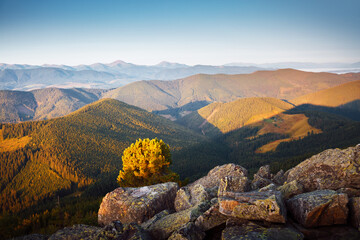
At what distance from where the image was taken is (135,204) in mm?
23797

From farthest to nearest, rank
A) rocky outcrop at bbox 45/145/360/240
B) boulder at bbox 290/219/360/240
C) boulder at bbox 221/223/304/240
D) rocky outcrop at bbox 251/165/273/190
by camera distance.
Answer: rocky outcrop at bbox 251/165/273/190, rocky outcrop at bbox 45/145/360/240, boulder at bbox 290/219/360/240, boulder at bbox 221/223/304/240

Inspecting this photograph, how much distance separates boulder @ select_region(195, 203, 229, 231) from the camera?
637 inches

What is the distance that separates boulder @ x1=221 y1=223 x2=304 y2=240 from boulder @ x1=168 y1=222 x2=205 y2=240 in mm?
2045

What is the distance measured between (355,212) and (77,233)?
2380 cm

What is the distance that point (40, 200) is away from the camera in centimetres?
15675

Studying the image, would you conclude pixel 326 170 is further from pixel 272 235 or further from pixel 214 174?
pixel 214 174

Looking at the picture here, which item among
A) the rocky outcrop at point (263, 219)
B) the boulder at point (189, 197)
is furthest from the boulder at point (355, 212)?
the boulder at point (189, 197)

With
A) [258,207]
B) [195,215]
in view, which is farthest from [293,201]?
[195,215]

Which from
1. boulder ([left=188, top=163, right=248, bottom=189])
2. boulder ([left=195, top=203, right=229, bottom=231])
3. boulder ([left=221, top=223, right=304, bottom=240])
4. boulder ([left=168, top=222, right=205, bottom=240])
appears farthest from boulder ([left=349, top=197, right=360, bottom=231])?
boulder ([left=188, top=163, right=248, bottom=189])

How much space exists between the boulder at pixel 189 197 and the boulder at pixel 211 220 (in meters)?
6.64

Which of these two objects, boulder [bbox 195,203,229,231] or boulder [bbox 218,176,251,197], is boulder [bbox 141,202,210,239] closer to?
boulder [bbox 195,203,229,231]

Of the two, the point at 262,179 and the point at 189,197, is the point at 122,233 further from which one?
the point at 262,179

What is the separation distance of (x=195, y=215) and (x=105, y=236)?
7.85m

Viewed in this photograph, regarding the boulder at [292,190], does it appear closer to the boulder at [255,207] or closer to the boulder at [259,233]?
the boulder at [255,207]
